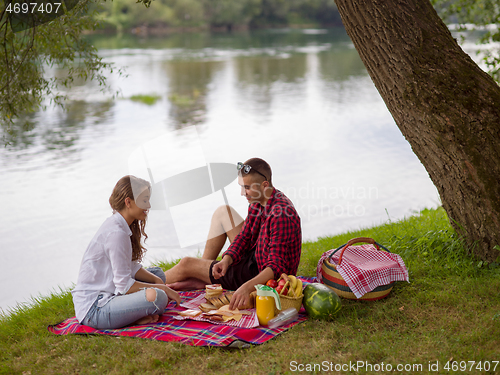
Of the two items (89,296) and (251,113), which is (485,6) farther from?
(251,113)

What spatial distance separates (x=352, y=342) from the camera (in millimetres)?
2920

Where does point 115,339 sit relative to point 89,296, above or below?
below

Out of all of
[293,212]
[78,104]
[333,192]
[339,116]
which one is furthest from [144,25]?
[293,212]

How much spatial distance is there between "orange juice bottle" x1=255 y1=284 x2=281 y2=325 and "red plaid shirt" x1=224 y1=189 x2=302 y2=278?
0.26 m

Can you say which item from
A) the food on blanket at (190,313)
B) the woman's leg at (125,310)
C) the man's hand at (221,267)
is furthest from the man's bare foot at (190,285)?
the woman's leg at (125,310)

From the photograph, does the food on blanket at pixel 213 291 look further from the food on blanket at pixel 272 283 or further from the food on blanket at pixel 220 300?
the food on blanket at pixel 272 283

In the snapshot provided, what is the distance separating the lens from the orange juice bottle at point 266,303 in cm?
311

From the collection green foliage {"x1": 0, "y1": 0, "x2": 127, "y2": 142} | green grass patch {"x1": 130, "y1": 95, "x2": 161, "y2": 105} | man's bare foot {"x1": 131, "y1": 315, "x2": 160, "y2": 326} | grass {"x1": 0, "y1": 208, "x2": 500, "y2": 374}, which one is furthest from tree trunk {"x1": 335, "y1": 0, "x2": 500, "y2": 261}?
green grass patch {"x1": 130, "y1": 95, "x2": 161, "y2": 105}

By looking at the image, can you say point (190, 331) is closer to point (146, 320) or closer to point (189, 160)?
point (146, 320)

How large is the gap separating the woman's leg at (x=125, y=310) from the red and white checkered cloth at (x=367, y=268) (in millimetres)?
1352

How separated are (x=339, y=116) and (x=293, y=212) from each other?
12.1 m

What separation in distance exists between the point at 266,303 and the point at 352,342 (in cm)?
62

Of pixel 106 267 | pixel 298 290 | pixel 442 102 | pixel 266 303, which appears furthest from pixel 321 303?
pixel 442 102

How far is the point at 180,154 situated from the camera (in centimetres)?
1046
